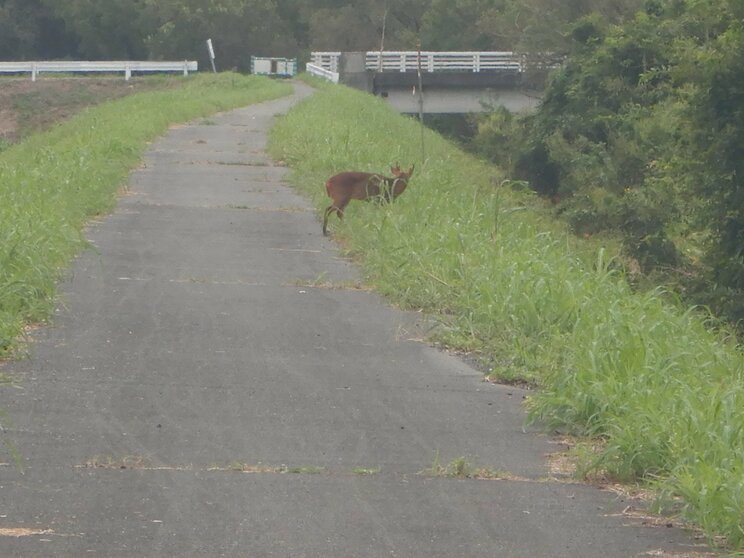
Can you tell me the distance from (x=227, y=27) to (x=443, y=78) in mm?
20321

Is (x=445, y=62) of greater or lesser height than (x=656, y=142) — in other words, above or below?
above

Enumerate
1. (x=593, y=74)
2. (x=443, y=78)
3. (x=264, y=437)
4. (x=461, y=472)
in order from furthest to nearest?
(x=443, y=78) < (x=593, y=74) < (x=264, y=437) < (x=461, y=472)

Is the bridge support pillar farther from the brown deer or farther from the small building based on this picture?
the brown deer

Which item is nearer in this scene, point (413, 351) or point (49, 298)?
point (413, 351)

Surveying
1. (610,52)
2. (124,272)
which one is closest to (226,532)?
(124,272)

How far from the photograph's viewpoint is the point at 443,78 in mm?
49906

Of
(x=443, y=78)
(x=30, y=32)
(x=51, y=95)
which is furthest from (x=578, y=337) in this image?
(x=30, y=32)

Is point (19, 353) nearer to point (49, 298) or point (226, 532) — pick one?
point (49, 298)

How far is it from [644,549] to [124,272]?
637 cm

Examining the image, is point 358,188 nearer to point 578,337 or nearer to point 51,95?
point 578,337

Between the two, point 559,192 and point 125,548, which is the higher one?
point 125,548

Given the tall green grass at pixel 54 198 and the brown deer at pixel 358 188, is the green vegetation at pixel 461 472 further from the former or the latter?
the brown deer at pixel 358 188

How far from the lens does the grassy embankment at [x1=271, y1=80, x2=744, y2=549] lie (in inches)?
223

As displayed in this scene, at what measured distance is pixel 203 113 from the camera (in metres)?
31.2
